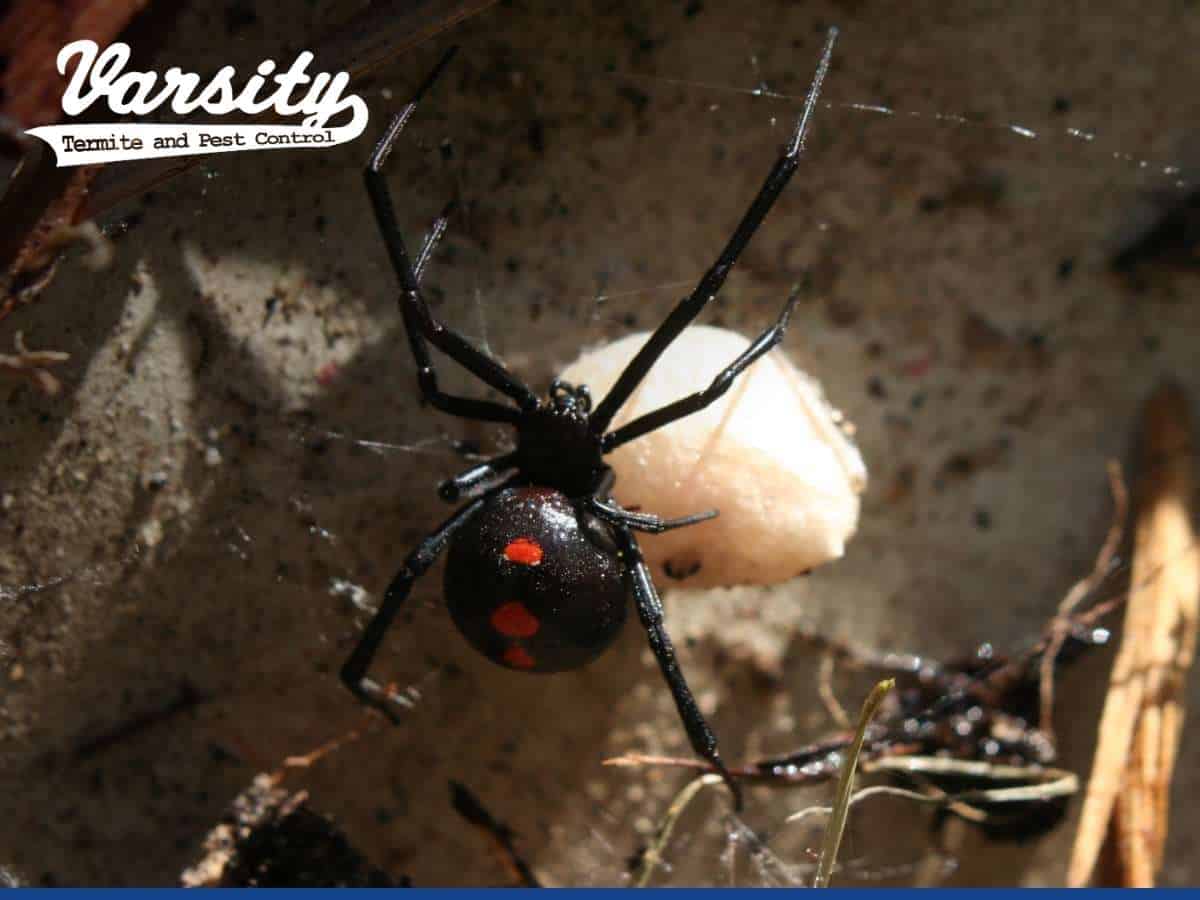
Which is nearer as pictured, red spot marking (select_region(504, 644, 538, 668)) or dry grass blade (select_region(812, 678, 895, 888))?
dry grass blade (select_region(812, 678, 895, 888))

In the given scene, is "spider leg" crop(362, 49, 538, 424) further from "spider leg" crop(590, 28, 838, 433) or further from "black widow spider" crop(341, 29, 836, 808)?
"spider leg" crop(590, 28, 838, 433)

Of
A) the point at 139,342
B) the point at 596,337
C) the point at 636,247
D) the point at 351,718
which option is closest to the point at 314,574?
the point at 351,718

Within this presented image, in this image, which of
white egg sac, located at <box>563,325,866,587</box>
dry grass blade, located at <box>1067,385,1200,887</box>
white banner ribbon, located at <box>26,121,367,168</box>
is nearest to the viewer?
white banner ribbon, located at <box>26,121,367,168</box>

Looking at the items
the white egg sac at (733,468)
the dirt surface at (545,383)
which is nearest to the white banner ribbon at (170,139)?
the dirt surface at (545,383)

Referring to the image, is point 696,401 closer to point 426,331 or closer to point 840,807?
point 426,331

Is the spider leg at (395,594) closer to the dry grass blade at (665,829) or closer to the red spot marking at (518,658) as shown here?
the red spot marking at (518,658)

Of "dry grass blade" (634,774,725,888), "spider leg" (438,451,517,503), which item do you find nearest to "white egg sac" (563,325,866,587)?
"spider leg" (438,451,517,503)

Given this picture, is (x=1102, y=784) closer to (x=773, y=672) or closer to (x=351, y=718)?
(x=773, y=672)

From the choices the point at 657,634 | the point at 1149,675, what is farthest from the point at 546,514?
the point at 1149,675
